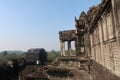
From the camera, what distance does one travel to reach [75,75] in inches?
503

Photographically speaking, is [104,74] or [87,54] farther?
[87,54]

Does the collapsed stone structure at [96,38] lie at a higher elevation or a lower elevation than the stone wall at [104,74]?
higher

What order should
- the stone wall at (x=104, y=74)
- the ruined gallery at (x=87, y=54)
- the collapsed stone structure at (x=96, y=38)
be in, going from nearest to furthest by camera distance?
the stone wall at (x=104, y=74), the ruined gallery at (x=87, y=54), the collapsed stone structure at (x=96, y=38)

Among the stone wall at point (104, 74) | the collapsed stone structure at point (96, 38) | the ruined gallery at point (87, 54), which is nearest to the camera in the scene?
the stone wall at point (104, 74)

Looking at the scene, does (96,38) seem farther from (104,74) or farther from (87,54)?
(87,54)

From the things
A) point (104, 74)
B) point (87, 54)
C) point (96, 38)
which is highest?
point (96, 38)

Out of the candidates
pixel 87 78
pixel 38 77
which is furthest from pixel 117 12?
pixel 38 77

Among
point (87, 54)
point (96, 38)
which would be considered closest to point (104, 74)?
point (96, 38)

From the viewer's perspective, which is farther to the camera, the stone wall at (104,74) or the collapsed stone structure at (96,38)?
the collapsed stone structure at (96,38)

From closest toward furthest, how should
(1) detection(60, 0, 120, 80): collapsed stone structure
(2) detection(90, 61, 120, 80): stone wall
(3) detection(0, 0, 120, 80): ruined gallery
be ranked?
(2) detection(90, 61, 120, 80): stone wall < (3) detection(0, 0, 120, 80): ruined gallery < (1) detection(60, 0, 120, 80): collapsed stone structure

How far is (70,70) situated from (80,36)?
36.1ft

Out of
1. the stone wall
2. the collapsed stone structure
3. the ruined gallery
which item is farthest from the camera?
the collapsed stone structure

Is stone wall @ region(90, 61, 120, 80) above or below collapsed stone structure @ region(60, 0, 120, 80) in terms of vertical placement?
below

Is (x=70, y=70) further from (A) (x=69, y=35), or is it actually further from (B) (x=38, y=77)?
(A) (x=69, y=35)
